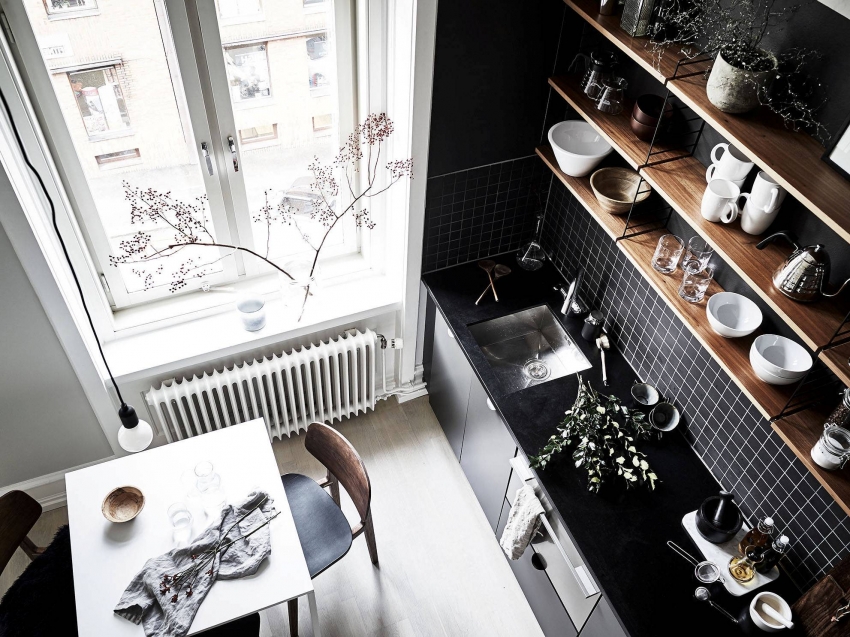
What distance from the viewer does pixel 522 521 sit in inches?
105

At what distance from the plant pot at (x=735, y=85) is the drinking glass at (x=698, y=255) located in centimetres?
54

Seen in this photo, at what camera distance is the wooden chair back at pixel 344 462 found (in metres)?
2.59

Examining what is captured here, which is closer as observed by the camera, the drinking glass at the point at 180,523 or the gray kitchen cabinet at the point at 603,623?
the gray kitchen cabinet at the point at 603,623

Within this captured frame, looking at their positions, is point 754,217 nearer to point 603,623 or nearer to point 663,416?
point 663,416

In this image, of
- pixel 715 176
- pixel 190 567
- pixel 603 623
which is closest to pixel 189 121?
pixel 190 567

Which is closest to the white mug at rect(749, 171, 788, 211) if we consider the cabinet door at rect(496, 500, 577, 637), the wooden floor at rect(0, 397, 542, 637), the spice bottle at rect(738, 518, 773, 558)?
the spice bottle at rect(738, 518, 773, 558)

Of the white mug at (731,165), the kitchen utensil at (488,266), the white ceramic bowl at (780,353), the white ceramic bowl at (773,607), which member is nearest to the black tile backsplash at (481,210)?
the kitchen utensil at (488,266)

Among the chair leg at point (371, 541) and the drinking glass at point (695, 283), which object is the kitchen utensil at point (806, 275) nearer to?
the drinking glass at point (695, 283)

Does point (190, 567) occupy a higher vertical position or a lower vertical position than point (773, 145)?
lower

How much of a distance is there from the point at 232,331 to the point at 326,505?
91 centimetres

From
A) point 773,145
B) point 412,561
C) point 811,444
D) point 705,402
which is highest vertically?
point 773,145

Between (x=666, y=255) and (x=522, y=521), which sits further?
(x=522, y=521)

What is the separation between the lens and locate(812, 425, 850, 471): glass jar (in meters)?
1.91

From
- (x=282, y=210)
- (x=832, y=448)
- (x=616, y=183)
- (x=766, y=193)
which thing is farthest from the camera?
(x=282, y=210)
